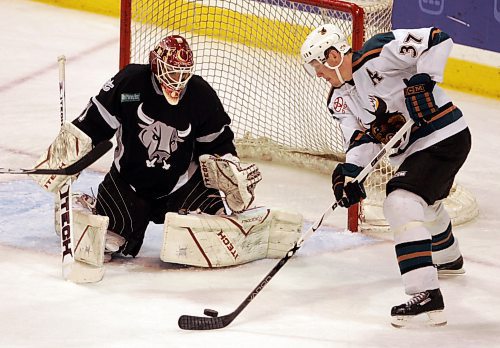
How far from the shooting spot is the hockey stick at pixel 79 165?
432 cm

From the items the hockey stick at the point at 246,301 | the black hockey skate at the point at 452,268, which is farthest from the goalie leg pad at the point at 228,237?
the black hockey skate at the point at 452,268

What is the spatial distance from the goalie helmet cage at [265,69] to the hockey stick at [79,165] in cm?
125

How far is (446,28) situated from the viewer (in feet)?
22.5

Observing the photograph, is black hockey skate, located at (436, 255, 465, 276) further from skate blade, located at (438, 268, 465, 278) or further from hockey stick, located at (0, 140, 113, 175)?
hockey stick, located at (0, 140, 113, 175)

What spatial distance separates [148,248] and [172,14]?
1638 mm

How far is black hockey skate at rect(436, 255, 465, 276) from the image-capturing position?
4715 mm

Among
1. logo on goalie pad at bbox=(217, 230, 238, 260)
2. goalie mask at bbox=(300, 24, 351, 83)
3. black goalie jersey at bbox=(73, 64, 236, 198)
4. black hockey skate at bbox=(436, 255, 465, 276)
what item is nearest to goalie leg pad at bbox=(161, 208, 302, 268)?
logo on goalie pad at bbox=(217, 230, 238, 260)

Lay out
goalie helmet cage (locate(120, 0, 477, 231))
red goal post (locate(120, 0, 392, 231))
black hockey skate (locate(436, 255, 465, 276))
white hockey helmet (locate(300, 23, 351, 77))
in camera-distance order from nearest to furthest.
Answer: white hockey helmet (locate(300, 23, 351, 77))
black hockey skate (locate(436, 255, 465, 276))
goalie helmet cage (locate(120, 0, 477, 231))
red goal post (locate(120, 0, 392, 231))

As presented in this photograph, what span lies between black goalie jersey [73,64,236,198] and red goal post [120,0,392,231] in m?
0.92

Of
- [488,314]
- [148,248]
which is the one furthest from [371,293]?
[148,248]

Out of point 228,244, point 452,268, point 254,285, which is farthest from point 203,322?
point 452,268

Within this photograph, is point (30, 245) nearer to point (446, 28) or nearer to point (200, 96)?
point (200, 96)

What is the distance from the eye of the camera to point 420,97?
425 cm

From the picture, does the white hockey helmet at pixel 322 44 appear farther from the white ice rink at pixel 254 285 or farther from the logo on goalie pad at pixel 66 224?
the logo on goalie pad at pixel 66 224
